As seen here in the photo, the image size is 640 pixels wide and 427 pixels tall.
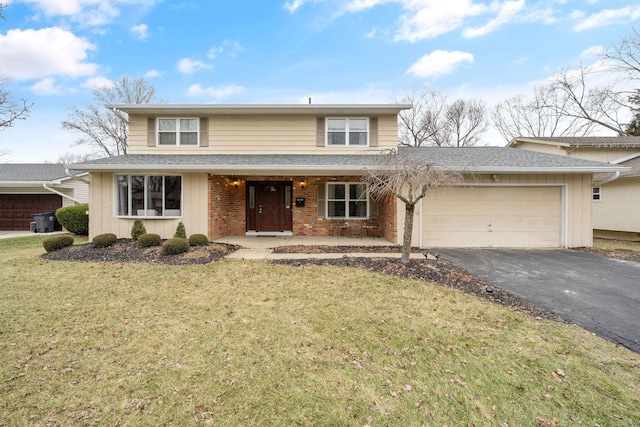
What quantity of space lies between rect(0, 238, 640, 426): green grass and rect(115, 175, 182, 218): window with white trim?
455 centimetres

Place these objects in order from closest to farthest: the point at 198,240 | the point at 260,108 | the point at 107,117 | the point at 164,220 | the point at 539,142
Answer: the point at 198,240
the point at 164,220
the point at 260,108
the point at 539,142
the point at 107,117

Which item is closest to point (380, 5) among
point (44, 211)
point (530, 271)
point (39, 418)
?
point (530, 271)

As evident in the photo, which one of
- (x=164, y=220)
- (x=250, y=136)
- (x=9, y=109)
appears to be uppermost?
(x=9, y=109)

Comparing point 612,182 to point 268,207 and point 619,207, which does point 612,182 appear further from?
point 268,207

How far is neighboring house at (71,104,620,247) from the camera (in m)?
8.68

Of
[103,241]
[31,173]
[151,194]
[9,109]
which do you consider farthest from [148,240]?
[31,173]

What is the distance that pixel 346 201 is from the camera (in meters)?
11.0

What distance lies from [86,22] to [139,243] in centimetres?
1014

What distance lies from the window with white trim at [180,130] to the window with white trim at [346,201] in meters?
5.53

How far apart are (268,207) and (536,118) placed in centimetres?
2589

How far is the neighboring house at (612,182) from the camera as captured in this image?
37.6ft

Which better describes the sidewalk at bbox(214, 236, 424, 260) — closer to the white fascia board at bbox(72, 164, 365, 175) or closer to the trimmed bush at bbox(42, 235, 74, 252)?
the white fascia board at bbox(72, 164, 365, 175)

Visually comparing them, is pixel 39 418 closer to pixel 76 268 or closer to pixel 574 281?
pixel 76 268

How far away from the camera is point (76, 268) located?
6.36m
